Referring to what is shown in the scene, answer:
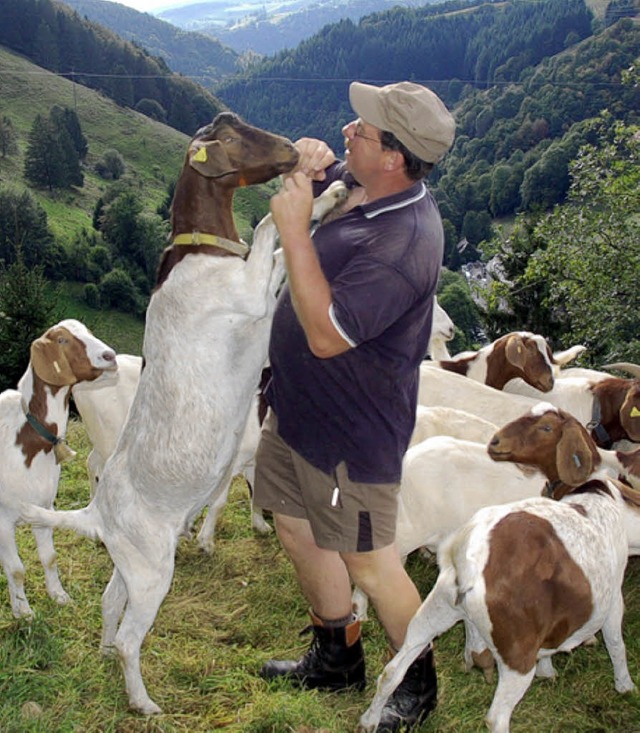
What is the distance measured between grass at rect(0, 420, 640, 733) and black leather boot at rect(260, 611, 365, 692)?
62 millimetres

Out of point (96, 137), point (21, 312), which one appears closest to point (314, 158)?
point (21, 312)

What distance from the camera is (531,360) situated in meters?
6.76

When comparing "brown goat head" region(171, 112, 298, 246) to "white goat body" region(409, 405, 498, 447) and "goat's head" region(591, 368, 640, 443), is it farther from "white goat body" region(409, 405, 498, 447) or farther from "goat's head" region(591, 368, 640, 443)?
"goat's head" region(591, 368, 640, 443)

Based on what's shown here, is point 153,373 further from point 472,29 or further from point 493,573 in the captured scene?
point 472,29

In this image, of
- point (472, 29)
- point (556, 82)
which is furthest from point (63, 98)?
point (472, 29)

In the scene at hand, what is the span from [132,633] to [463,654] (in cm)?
192

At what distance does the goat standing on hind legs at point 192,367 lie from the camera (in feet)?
10.6

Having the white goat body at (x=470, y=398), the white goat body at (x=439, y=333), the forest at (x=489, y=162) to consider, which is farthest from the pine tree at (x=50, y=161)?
the white goat body at (x=470, y=398)

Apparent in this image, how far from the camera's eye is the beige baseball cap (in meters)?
2.82

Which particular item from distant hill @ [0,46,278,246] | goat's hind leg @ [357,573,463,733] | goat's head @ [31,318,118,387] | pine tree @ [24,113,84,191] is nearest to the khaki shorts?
goat's hind leg @ [357,573,463,733]

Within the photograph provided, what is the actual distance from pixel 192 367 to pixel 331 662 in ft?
5.26

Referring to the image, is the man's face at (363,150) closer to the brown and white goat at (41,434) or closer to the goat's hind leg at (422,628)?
the goat's hind leg at (422,628)

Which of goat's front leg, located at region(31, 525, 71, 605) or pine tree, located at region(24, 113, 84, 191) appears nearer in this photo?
goat's front leg, located at region(31, 525, 71, 605)

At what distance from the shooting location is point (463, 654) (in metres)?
4.48
